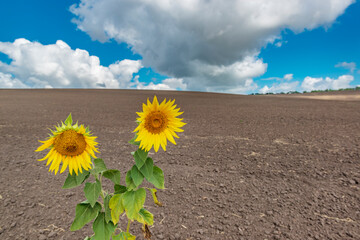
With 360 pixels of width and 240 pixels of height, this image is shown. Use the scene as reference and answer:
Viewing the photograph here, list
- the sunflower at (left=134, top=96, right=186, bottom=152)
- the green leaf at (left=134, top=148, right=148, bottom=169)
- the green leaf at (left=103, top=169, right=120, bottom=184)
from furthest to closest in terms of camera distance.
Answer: the green leaf at (left=103, top=169, right=120, bottom=184) < the sunflower at (left=134, top=96, right=186, bottom=152) < the green leaf at (left=134, top=148, right=148, bottom=169)

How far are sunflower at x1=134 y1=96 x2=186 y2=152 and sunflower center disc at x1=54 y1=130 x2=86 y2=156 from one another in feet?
1.22

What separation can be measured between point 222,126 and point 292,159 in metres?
4.40

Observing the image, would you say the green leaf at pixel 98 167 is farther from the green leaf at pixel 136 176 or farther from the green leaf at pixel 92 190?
the green leaf at pixel 136 176

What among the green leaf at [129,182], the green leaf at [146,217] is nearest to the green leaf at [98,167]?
the green leaf at [129,182]

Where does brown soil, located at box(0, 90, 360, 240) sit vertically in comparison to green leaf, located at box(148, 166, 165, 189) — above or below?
below

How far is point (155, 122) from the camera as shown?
1.35 meters

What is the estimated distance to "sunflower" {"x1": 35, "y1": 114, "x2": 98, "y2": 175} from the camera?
131cm

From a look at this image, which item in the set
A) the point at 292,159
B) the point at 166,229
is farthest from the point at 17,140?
the point at 292,159

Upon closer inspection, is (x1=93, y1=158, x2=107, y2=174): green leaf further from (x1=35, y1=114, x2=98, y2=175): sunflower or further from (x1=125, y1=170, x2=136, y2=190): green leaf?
(x1=125, y1=170, x2=136, y2=190): green leaf

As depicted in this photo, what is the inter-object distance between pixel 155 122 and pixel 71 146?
1.74 feet

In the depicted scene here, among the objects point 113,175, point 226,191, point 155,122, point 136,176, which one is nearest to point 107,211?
point 113,175

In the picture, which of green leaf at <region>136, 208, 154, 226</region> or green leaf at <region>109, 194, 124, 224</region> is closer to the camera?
green leaf at <region>109, 194, 124, 224</region>

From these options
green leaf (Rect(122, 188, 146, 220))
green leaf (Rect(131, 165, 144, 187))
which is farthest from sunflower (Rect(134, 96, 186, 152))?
green leaf (Rect(122, 188, 146, 220))

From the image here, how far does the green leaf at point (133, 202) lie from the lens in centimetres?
125
